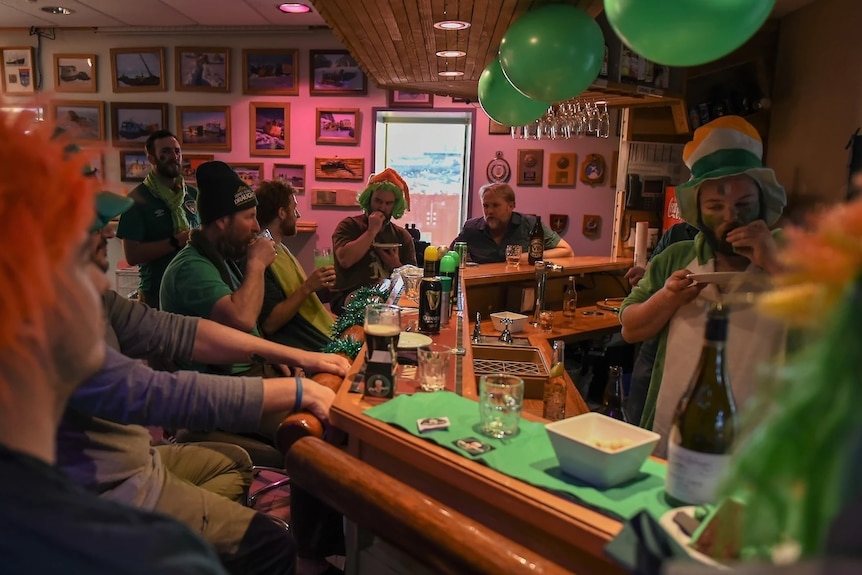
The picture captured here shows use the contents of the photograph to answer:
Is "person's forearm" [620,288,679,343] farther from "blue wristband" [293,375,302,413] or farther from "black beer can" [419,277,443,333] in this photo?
"blue wristband" [293,375,302,413]

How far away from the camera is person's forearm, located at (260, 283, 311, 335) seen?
2.71 metres

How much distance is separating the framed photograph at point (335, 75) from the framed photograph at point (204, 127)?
3.09ft

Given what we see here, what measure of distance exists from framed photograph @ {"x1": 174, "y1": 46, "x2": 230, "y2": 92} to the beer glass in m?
5.15

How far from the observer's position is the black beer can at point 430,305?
2.11 metres

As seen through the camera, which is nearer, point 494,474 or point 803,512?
point 803,512

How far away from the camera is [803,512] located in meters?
0.52

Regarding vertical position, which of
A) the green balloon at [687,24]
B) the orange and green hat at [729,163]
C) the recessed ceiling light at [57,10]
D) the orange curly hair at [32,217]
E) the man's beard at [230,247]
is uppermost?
the recessed ceiling light at [57,10]

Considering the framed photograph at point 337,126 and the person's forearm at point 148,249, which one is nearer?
the person's forearm at point 148,249

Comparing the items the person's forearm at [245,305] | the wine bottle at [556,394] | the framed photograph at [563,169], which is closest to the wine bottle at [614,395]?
the wine bottle at [556,394]

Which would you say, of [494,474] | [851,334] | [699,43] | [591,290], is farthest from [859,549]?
[591,290]

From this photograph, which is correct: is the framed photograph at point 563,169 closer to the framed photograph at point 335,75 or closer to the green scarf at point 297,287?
the framed photograph at point 335,75

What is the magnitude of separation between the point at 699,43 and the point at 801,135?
10.1 feet

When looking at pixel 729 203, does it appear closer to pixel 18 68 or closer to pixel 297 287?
pixel 297 287

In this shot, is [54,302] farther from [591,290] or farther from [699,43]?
[591,290]
